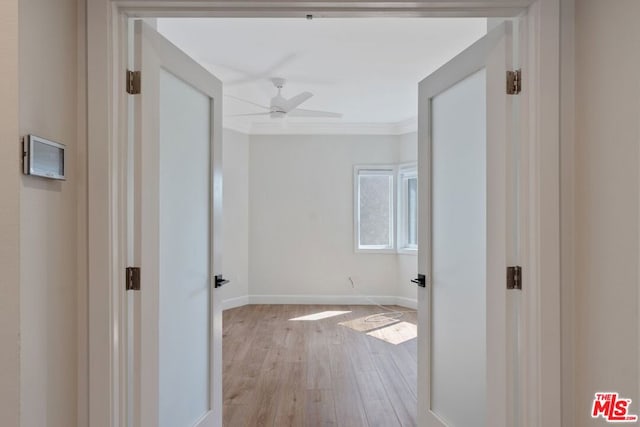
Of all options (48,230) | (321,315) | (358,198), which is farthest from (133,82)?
(358,198)

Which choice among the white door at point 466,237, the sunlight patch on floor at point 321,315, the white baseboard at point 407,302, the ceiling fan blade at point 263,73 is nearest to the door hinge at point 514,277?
the white door at point 466,237

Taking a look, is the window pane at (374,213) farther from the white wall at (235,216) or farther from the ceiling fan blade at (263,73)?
the ceiling fan blade at (263,73)

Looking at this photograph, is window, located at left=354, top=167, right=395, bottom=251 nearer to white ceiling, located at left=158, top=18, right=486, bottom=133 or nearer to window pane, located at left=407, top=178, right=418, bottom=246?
window pane, located at left=407, top=178, right=418, bottom=246

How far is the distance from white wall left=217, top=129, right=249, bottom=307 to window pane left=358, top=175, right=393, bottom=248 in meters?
1.75

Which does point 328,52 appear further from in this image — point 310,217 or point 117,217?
point 310,217

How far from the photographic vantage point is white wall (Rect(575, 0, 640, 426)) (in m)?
1.21

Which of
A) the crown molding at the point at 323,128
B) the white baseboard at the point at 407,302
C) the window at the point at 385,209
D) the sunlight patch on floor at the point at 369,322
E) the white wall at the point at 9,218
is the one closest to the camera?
the white wall at the point at 9,218

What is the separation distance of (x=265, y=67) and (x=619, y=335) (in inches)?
127

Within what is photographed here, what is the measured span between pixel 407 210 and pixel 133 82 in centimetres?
491

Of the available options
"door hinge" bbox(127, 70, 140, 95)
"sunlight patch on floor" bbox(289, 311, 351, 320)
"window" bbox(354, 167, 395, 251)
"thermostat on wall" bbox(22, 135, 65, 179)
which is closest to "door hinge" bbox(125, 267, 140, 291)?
"thermostat on wall" bbox(22, 135, 65, 179)

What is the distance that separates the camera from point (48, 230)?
50.8 inches

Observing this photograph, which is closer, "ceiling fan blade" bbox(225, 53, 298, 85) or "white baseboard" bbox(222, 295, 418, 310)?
"ceiling fan blade" bbox(225, 53, 298, 85)

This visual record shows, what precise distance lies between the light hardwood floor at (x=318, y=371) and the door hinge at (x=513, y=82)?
202cm

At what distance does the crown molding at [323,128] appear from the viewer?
5809 mm
